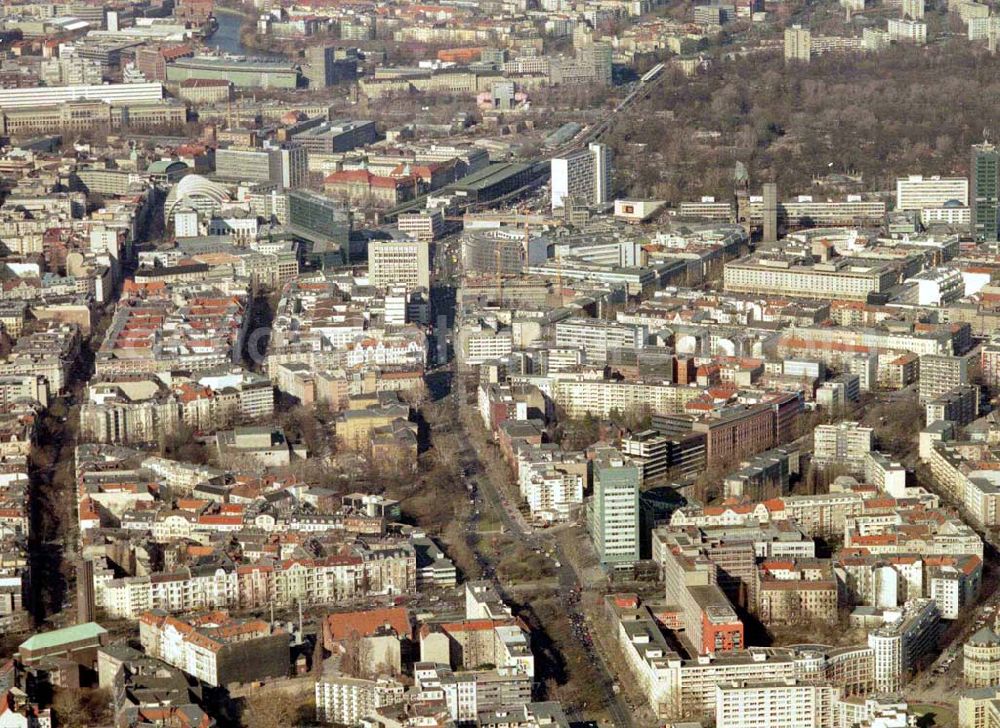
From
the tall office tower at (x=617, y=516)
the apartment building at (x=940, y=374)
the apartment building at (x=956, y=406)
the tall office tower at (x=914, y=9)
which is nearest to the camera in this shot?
the tall office tower at (x=617, y=516)

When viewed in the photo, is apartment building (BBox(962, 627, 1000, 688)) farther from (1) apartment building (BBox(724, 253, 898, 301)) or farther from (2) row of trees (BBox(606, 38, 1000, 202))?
(2) row of trees (BBox(606, 38, 1000, 202))

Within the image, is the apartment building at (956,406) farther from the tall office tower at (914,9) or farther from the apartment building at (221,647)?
the tall office tower at (914,9)

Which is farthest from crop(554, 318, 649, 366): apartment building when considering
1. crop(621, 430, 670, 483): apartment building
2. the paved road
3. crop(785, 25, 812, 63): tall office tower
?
crop(785, 25, 812, 63): tall office tower

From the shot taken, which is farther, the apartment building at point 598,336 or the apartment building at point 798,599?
the apartment building at point 598,336

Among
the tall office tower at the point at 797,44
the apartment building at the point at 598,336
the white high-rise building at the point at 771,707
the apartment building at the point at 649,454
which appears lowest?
the white high-rise building at the point at 771,707

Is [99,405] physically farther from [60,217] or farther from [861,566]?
[60,217]

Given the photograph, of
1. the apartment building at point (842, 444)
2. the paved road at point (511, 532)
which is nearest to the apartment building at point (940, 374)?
the apartment building at point (842, 444)
